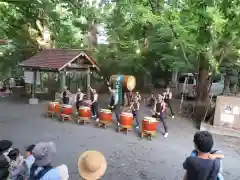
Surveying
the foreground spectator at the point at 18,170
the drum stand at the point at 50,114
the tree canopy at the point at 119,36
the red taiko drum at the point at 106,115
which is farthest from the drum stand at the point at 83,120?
the foreground spectator at the point at 18,170

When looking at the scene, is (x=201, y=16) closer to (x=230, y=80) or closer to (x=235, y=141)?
(x=235, y=141)

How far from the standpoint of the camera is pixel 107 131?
35.2 feet

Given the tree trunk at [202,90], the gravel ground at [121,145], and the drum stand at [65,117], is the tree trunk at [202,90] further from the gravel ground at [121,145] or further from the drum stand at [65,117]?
the drum stand at [65,117]

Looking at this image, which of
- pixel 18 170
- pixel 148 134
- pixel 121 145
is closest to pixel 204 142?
pixel 18 170

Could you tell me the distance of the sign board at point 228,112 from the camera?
11461mm

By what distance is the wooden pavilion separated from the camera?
1531 centimetres

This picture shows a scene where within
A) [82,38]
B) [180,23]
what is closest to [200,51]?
[180,23]

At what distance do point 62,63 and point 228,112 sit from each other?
8599 mm

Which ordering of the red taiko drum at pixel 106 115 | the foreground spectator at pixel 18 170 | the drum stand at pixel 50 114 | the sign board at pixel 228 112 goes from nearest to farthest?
the foreground spectator at pixel 18 170
the red taiko drum at pixel 106 115
the sign board at pixel 228 112
the drum stand at pixel 50 114

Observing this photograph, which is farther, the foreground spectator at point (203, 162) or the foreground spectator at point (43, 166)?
the foreground spectator at point (203, 162)

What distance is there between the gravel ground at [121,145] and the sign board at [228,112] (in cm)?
88

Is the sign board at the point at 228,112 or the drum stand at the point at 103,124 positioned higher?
the sign board at the point at 228,112

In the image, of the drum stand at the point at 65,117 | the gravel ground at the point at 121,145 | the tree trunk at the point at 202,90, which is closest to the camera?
the gravel ground at the point at 121,145

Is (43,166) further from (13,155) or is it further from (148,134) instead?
(148,134)
